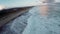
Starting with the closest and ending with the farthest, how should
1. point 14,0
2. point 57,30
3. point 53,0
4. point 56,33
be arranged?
point 56,33 → point 57,30 → point 53,0 → point 14,0

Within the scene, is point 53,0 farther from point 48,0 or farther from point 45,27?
point 45,27

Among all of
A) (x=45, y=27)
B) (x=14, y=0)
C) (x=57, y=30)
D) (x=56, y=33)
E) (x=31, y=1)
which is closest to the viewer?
(x=56, y=33)

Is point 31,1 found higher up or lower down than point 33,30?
lower down

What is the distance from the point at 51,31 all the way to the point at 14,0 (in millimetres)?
10606

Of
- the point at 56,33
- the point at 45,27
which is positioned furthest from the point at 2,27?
the point at 56,33

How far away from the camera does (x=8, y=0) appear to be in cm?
1369

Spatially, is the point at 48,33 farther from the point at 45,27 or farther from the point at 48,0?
the point at 48,0

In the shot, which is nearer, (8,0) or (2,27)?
(2,27)

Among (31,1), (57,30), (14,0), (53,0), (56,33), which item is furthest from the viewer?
(14,0)

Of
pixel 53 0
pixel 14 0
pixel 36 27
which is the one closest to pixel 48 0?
pixel 53 0

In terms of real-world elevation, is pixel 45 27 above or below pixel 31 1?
above

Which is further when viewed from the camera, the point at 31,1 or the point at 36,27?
the point at 31,1

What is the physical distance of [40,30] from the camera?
3.92 m

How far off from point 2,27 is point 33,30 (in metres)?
0.86
